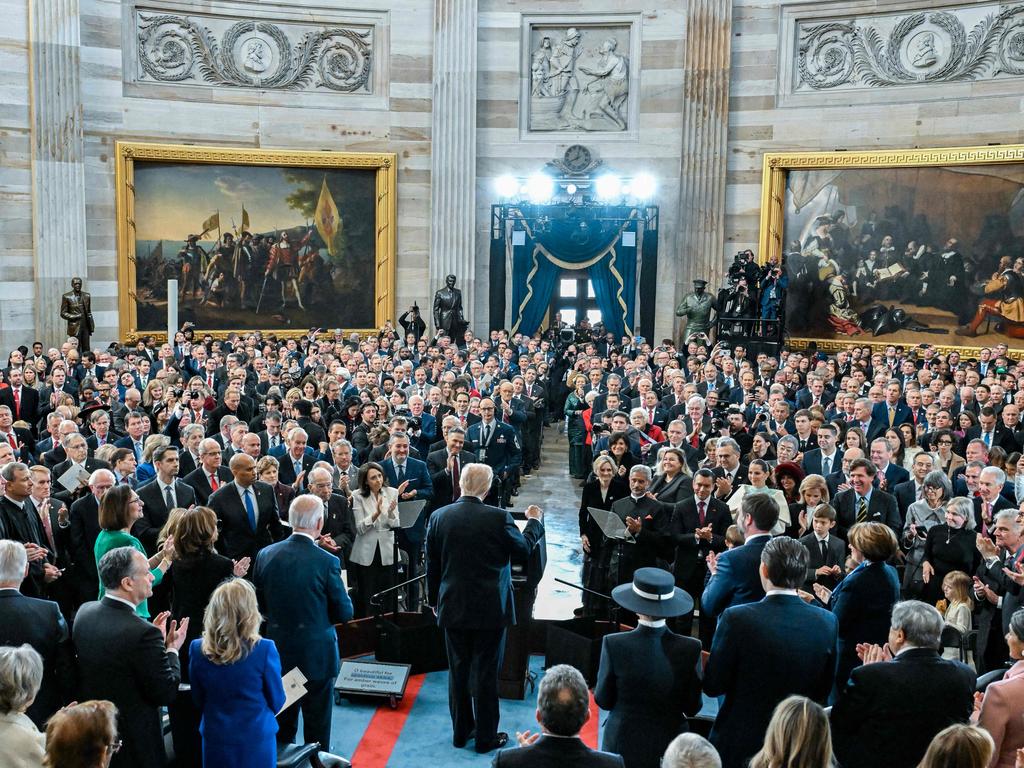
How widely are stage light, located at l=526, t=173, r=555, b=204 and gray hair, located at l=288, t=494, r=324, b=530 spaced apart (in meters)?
19.8

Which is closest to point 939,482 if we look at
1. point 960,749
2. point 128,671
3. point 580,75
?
point 960,749

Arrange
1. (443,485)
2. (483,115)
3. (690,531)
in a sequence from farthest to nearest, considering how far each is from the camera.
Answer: (483,115), (443,485), (690,531)

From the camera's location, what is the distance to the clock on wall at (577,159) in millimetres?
25031

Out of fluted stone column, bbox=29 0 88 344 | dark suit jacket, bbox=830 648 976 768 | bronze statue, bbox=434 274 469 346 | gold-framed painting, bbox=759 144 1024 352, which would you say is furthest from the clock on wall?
dark suit jacket, bbox=830 648 976 768

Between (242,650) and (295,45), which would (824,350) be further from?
(242,650)

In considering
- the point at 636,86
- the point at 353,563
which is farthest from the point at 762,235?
the point at 353,563

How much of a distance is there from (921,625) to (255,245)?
73.4 feet

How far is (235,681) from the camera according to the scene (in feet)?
16.2

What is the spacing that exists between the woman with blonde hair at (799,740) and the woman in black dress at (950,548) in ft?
13.9

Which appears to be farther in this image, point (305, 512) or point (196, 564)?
point (196, 564)

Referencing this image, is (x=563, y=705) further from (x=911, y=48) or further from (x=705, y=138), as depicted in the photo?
(x=911, y=48)

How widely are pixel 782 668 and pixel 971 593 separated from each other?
299 cm

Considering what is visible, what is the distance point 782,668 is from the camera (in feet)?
16.5

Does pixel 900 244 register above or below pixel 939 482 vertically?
above
